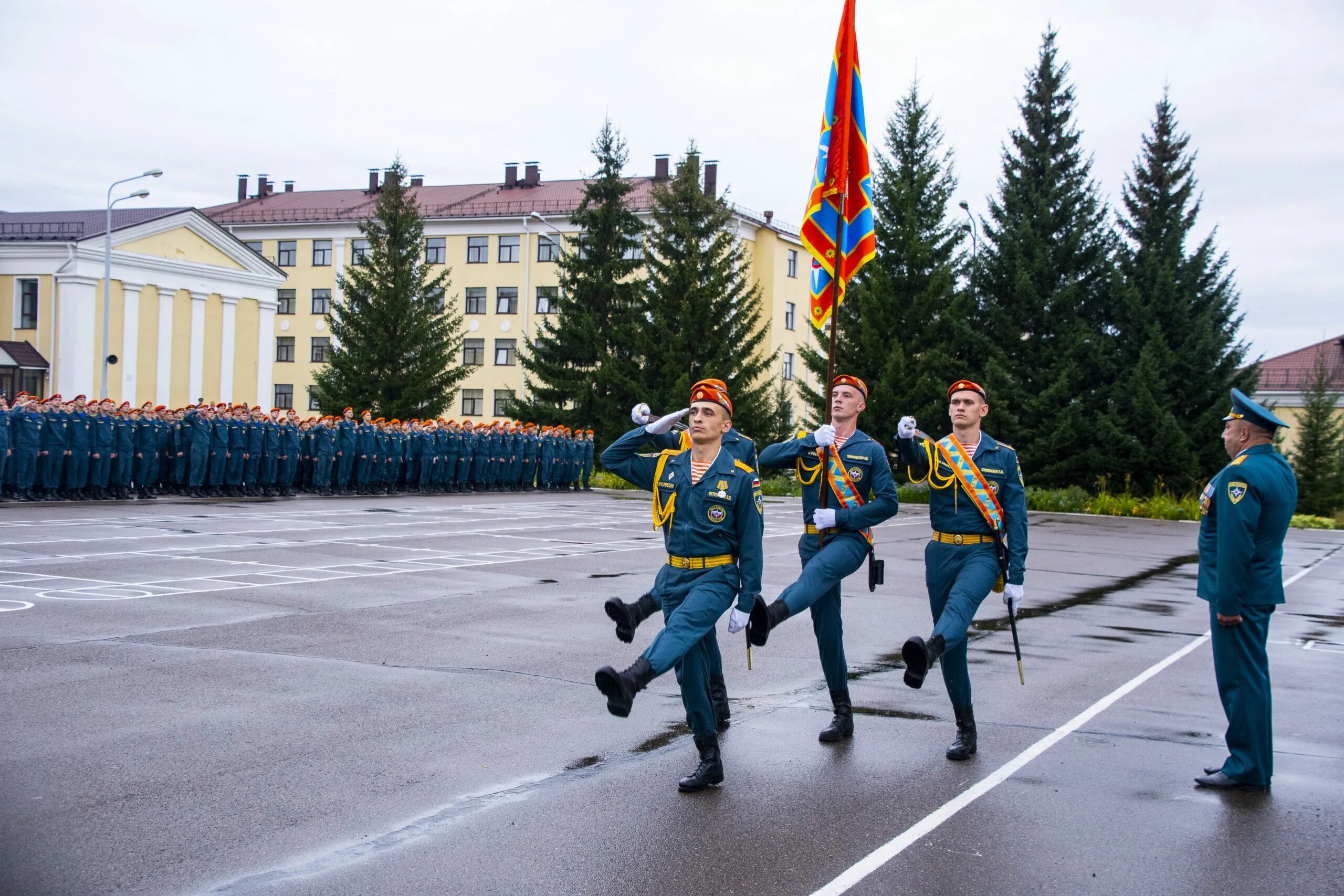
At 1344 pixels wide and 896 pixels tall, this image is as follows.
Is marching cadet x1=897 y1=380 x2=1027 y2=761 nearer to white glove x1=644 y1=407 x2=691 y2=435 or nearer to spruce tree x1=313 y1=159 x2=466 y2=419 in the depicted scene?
white glove x1=644 y1=407 x2=691 y2=435

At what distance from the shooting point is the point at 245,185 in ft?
288

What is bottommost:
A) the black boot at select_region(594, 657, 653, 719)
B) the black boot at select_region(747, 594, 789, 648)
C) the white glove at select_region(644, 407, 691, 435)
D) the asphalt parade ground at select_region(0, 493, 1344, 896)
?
the asphalt parade ground at select_region(0, 493, 1344, 896)

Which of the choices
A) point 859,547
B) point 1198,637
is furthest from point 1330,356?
point 859,547

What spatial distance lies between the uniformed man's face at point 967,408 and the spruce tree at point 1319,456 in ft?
136

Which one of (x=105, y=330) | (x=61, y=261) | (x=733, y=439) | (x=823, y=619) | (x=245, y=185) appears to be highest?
(x=245, y=185)

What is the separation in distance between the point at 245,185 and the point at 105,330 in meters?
38.5

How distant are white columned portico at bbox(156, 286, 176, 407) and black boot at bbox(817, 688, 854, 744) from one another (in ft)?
195

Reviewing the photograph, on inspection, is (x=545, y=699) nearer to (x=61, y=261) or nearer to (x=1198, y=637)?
(x=1198, y=637)

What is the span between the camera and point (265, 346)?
67.2 meters

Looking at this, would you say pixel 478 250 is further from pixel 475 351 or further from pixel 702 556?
pixel 702 556

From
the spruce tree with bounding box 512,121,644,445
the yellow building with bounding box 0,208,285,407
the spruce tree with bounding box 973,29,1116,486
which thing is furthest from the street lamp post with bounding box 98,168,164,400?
the spruce tree with bounding box 973,29,1116,486

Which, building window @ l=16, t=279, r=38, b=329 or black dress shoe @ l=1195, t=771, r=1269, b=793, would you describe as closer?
black dress shoe @ l=1195, t=771, r=1269, b=793

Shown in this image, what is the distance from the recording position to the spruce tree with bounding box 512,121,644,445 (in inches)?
1972

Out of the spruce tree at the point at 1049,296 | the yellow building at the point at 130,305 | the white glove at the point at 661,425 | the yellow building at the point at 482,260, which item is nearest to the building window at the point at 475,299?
the yellow building at the point at 482,260
